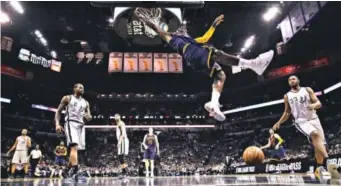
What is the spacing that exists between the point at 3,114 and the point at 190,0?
2398 centimetres

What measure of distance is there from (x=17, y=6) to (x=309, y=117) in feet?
57.7

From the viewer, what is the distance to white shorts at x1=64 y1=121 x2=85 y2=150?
6.08m

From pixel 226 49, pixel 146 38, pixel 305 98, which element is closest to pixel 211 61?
pixel 305 98

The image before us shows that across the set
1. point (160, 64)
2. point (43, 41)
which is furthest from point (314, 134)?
point (43, 41)

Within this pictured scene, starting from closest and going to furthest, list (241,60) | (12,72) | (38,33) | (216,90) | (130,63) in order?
(241,60) → (216,90) → (130,63) → (38,33) → (12,72)

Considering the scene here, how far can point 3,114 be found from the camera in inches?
1054

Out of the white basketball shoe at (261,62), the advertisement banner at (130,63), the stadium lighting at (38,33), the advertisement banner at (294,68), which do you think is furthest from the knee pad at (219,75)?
the advertisement banner at (294,68)

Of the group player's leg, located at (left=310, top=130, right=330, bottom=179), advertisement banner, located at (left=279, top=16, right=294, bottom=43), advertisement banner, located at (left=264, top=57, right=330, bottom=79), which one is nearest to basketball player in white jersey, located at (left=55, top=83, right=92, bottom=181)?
player's leg, located at (left=310, top=130, right=330, bottom=179)

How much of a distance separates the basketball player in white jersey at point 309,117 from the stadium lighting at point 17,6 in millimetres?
16783

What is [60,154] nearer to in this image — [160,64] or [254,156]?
[160,64]

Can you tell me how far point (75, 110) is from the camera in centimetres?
626

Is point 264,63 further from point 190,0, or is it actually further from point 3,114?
point 3,114

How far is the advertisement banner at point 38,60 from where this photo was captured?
24.7m

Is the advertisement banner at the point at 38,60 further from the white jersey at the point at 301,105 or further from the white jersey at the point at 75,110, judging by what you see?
the white jersey at the point at 301,105
